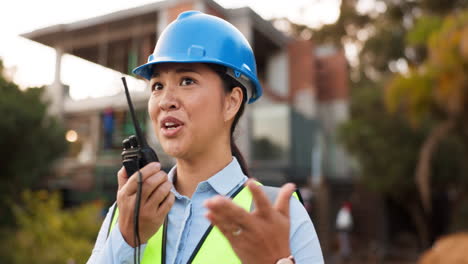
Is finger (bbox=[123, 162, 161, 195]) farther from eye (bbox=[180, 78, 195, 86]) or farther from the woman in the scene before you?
eye (bbox=[180, 78, 195, 86])

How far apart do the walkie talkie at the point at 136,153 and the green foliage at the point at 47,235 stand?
648 cm

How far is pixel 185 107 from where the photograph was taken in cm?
168

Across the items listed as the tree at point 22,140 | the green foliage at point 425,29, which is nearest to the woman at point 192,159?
the tree at point 22,140

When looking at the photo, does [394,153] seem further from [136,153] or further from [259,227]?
[259,227]

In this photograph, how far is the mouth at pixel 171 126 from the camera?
167 cm

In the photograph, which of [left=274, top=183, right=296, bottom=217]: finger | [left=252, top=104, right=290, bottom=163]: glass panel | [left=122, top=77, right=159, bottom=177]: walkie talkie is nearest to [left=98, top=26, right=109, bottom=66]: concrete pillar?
[left=252, top=104, right=290, bottom=163]: glass panel

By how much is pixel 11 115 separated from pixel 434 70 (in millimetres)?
10240

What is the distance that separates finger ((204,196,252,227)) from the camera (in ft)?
3.68

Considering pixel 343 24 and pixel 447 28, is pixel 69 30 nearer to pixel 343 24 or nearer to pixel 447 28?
pixel 447 28

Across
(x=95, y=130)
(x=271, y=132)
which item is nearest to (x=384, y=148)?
(x=271, y=132)

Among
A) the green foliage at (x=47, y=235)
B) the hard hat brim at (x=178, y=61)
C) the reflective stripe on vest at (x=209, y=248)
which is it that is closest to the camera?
the reflective stripe on vest at (x=209, y=248)

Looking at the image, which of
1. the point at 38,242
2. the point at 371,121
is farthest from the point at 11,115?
A: the point at 371,121

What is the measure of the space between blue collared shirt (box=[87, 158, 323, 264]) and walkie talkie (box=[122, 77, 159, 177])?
21cm

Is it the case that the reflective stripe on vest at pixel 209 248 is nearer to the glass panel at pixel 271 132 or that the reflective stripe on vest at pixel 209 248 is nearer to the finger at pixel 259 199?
the finger at pixel 259 199
